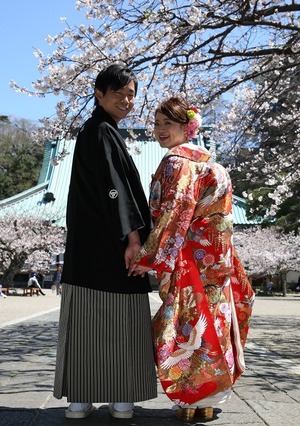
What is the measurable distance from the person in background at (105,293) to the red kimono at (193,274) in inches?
3.7

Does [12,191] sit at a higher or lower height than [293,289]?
higher

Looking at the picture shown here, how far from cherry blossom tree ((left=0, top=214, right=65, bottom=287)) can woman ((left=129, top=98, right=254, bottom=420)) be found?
2344 cm

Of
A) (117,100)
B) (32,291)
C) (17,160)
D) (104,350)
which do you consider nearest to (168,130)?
(117,100)

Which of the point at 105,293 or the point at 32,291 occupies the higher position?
the point at 32,291

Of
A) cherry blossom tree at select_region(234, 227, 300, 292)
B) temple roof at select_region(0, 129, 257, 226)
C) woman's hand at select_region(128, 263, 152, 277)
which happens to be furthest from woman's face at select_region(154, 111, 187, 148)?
temple roof at select_region(0, 129, 257, 226)

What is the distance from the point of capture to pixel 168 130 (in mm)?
2982

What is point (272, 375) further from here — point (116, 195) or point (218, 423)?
point (116, 195)

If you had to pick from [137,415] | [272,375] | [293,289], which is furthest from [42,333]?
[293,289]

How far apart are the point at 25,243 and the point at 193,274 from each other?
23.6 meters

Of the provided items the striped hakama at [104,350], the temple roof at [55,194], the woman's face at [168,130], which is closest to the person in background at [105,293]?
the striped hakama at [104,350]

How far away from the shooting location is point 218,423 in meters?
2.70

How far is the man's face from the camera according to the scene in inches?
115

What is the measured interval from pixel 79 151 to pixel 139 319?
2.75ft

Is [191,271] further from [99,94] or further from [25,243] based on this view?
[25,243]
